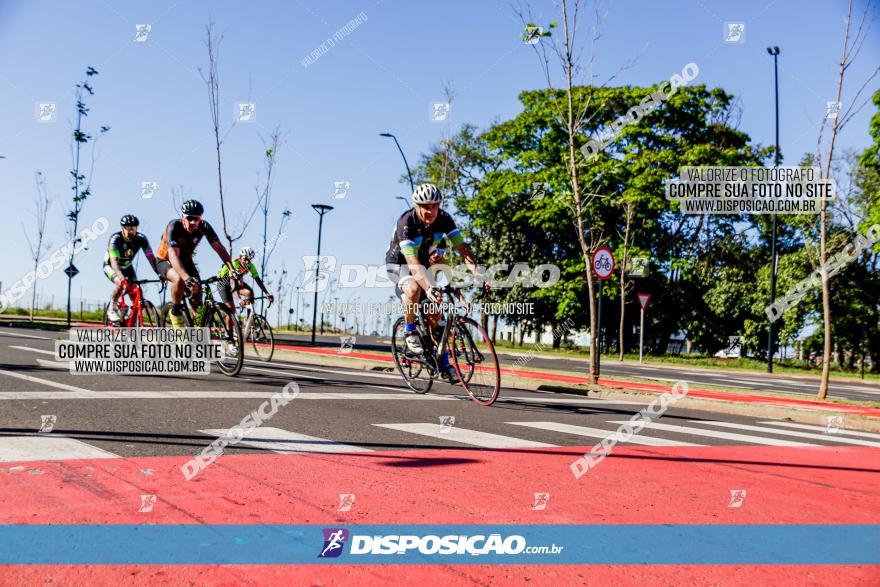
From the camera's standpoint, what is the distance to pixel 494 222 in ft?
136

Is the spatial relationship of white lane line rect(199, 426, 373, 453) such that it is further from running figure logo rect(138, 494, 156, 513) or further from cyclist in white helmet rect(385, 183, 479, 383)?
cyclist in white helmet rect(385, 183, 479, 383)

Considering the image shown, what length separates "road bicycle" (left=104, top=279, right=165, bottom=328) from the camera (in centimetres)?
1084

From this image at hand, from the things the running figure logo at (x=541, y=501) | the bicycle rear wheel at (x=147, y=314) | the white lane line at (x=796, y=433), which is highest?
the bicycle rear wheel at (x=147, y=314)

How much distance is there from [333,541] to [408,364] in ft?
19.9

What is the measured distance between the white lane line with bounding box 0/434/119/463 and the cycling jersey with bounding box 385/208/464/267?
12.8 feet

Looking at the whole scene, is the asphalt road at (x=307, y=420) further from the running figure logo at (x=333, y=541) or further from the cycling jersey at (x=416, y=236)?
the running figure logo at (x=333, y=541)

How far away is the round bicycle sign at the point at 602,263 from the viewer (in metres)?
13.6

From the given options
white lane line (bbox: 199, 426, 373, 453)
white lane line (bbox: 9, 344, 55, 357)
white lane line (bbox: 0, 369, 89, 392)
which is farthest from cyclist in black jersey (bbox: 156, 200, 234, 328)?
white lane line (bbox: 9, 344, 55, 357)

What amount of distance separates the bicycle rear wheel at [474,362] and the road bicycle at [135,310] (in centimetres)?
535

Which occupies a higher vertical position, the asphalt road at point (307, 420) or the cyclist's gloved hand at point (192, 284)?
the cyclist's gloved hand at point (192, 284)

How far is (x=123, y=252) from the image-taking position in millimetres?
10781

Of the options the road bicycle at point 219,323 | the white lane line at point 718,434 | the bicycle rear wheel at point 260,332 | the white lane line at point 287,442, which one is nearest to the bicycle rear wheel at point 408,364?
the road bicycle at point 219,323

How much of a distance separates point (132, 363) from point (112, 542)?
8.40 metres

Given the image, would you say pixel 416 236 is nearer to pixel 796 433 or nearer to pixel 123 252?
pixel 796 433
